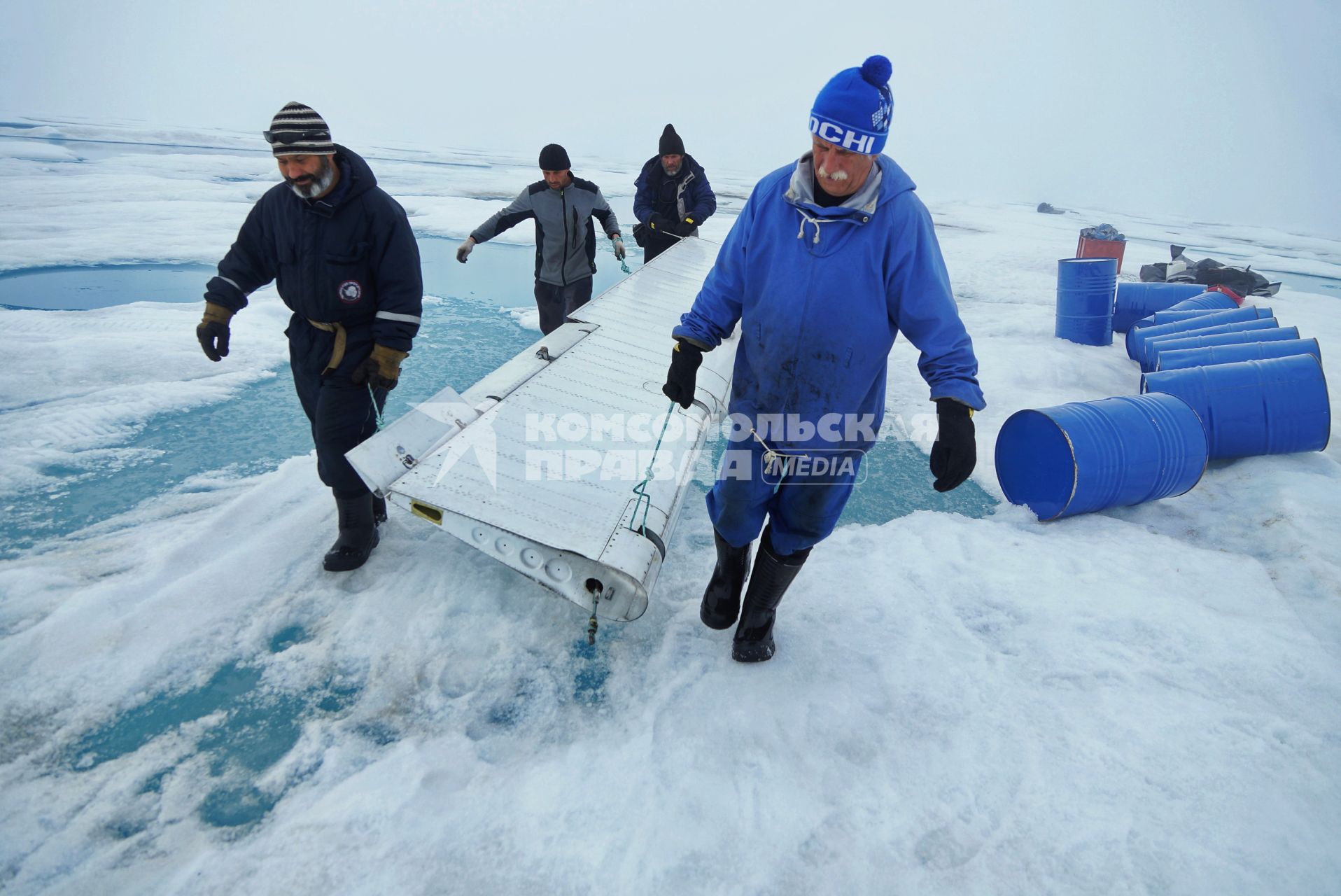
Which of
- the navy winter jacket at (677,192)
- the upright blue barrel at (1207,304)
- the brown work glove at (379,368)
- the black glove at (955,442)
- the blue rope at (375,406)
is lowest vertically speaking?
the blue rope at (375,406)

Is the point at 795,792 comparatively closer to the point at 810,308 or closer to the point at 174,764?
the point at 810,308

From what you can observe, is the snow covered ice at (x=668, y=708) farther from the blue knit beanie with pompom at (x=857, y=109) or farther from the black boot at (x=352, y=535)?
the blue knit beanie with pompom at (x=857, y=109)

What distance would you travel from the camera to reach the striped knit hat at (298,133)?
2.34 metres

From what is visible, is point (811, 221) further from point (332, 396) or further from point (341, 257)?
point (332, 396)

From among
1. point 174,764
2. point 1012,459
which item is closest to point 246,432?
point 174,764

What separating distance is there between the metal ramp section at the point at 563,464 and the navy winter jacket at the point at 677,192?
253 cm

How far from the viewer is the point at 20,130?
90.3 ft

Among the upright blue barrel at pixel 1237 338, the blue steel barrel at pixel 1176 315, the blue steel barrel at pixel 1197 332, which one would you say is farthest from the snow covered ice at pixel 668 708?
the blue steel barrel at pixel 1176 315

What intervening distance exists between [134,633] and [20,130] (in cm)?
3872

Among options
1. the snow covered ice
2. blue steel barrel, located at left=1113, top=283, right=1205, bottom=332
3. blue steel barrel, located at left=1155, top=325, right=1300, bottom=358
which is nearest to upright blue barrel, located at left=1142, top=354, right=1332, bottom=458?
the snow covered ice

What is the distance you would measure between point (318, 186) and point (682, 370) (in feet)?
5.22

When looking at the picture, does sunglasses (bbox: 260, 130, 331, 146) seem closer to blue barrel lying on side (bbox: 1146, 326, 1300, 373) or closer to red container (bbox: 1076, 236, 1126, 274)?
blue barrel lying on side (bbox: 1146, 326, 1300, 373)

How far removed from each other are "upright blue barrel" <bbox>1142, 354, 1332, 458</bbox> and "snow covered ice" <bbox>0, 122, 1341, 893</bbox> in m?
0.26

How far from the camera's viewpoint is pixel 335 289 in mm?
2559
